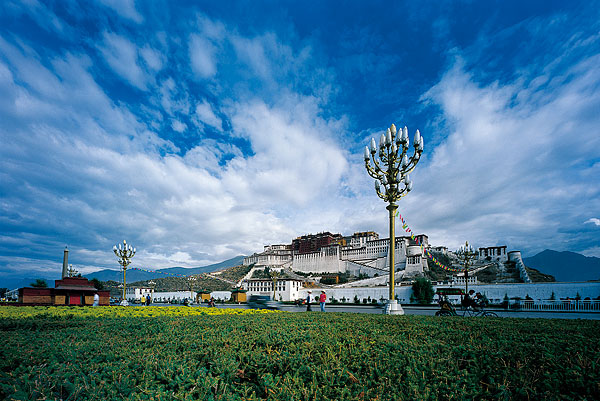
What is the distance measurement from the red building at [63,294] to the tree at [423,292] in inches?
1095

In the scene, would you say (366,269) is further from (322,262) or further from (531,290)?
(531,290)

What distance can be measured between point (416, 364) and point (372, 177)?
32.6 ft

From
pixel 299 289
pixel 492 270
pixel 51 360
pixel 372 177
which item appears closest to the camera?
pixel 51 360

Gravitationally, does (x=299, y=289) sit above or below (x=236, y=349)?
below

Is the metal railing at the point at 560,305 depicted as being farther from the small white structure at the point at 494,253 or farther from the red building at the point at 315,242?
the red building at the point at 315,242

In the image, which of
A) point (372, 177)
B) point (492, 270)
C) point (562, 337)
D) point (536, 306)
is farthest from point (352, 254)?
point (562, 337)

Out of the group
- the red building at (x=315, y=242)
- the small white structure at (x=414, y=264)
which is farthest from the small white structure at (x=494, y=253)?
the red building at (x=315, y=242)

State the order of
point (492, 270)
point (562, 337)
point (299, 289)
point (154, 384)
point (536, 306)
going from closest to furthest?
point (154, 384) < point (562, 337) < point (536, 306) < point (299, 289) < point (492, 270)

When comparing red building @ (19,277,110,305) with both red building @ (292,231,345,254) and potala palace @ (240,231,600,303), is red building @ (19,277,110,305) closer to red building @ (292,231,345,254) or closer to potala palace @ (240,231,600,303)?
potala palace @ (240,231,600,303)

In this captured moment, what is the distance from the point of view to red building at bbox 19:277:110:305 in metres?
16.3

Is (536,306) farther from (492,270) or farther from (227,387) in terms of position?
(492,270)

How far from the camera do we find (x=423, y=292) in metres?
31.0

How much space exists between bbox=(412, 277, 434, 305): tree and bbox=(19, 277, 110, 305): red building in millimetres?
27813

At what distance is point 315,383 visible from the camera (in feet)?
7.14
